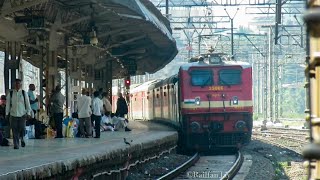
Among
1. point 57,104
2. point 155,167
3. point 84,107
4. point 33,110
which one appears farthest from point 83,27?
point 33,110

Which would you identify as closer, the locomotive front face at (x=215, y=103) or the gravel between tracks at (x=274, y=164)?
the gravel between tracks at (x=274, y=164)

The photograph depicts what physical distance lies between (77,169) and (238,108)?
11.7 metres

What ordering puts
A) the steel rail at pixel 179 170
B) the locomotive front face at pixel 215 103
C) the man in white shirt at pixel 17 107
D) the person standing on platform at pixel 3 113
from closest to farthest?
the man in white shirt at pixel 17 107
the steel rail at pixel 179 170
the person standing on platform at pixel 3 113
the locomotive front face at pixel 215 103

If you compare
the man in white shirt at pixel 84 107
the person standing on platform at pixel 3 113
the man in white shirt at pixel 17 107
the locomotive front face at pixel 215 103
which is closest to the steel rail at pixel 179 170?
the locomotive front face at pixel 215 103

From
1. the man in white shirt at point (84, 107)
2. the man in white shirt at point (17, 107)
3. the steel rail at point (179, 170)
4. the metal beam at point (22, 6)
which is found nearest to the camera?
the man in white shirt at point (17, 107)

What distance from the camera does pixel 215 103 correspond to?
21.4m

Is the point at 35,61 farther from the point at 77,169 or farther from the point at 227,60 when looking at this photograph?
the point at 77,169

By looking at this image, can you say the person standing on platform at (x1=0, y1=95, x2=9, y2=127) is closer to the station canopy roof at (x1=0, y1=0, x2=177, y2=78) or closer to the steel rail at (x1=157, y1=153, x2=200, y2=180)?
the station canopy roof at (x1=0, y1=0, x2=177, y2=78)

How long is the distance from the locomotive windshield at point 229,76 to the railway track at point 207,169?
79.8 inches

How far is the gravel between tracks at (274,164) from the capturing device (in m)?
15.9

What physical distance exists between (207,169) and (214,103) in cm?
422

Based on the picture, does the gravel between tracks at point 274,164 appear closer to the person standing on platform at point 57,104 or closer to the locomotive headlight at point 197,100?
the locomotive headlight at point 197,100

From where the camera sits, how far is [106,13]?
18.5 metres

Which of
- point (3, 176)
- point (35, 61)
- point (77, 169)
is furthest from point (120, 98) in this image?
point (3, 176)
